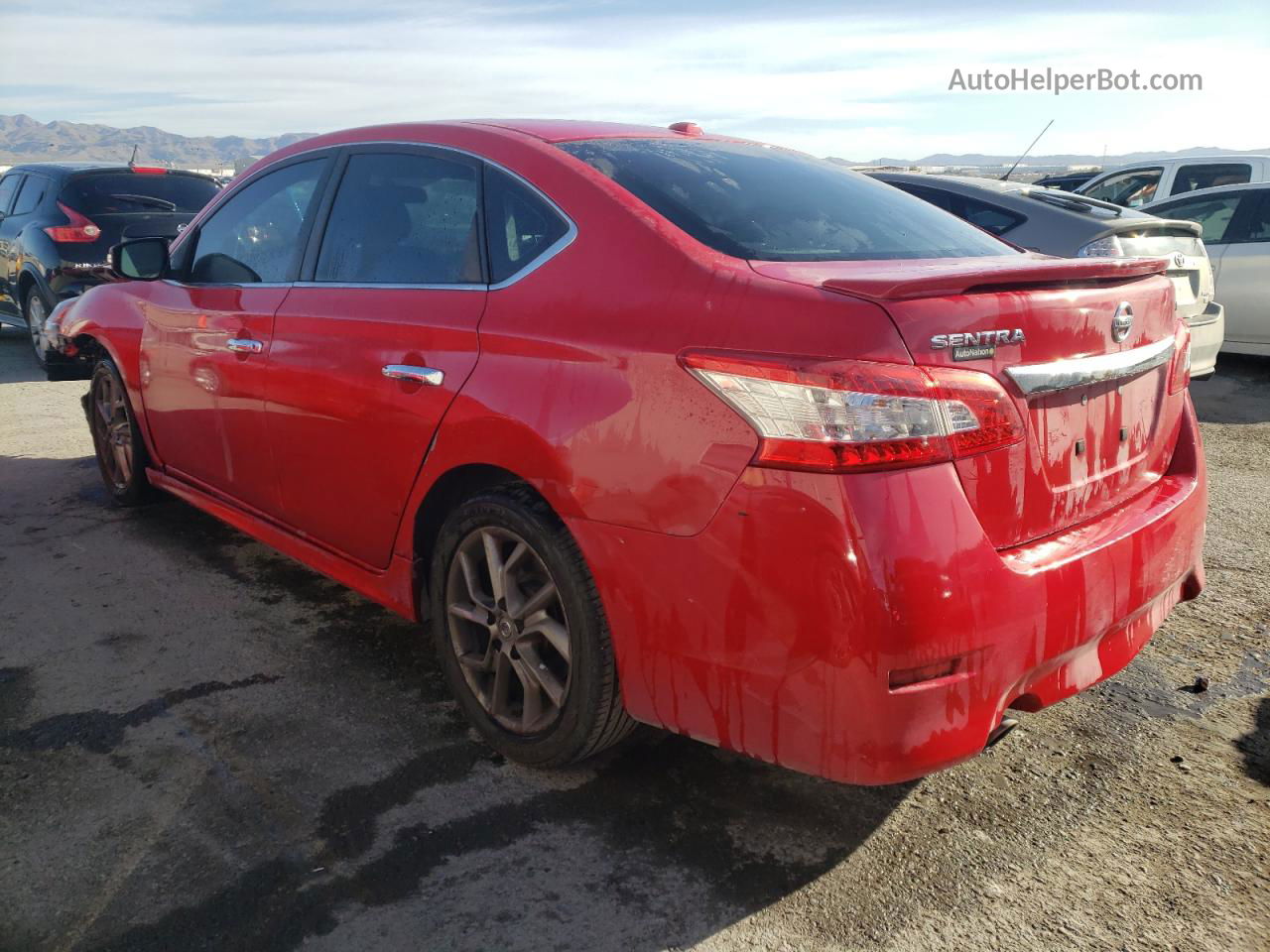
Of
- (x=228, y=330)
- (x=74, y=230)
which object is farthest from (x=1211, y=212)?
(x=74, y=230)

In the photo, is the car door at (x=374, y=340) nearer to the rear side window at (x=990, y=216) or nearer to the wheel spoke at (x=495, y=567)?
the wheel spoke at (x=495, y=567)

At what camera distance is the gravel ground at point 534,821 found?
224 cm

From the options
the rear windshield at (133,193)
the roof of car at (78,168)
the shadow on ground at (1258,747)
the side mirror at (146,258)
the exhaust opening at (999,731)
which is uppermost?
the roof of car at (78,168)

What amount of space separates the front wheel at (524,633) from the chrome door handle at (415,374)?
0.34 metres

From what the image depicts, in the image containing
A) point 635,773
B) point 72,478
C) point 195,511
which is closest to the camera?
point 635,773

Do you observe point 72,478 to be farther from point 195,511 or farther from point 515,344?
point 515,344

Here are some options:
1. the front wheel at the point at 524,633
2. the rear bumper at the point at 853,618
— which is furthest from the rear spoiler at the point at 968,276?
the front wheel at the point at 524,633

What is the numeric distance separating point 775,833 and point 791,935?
37cm

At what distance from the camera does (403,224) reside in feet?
10.6

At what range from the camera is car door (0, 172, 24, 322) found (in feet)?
32.6

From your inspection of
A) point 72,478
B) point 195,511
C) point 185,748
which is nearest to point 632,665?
point 185,748

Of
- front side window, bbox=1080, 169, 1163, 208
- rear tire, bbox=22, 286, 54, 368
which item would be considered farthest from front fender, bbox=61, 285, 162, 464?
front side window, bbox=1080, 169, 1163, 208

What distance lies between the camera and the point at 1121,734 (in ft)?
9.86

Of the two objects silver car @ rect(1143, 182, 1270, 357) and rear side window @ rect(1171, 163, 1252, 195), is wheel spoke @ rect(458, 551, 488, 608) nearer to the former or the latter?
silver car @ rect(1143, 182, 1270, 357)
